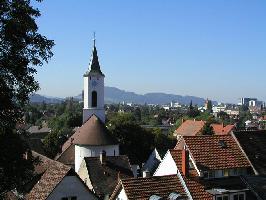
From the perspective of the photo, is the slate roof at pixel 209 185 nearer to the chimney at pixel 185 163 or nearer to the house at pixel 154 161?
the chimney at pixel 185 163

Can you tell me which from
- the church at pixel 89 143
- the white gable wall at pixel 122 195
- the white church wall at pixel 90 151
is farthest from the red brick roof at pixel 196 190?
the white church wall at pixel 90 151

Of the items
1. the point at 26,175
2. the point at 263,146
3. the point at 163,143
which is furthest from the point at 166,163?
the point at 163,143

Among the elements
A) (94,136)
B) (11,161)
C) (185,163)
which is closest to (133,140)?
(94,136)

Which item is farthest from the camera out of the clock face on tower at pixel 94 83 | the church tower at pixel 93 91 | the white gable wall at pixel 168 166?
the clock face on tower at pixel 94 83

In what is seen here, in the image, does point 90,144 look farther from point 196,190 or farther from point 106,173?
point 196,190

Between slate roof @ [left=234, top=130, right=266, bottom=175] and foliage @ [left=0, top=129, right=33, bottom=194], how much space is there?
77.3ft

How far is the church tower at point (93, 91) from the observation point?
68.4 m

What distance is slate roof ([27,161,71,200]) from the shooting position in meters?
33.4

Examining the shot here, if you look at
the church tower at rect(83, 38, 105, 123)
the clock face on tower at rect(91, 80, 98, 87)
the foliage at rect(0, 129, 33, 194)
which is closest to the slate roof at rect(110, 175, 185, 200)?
the foliage at rect(0, 129, 33, 194)

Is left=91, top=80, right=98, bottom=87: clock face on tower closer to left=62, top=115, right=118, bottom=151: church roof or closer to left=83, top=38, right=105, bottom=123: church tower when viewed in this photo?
left=83, top=38, right=105, bottom=123: church tower

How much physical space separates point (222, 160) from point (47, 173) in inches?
524

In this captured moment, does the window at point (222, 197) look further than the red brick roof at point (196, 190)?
Yes

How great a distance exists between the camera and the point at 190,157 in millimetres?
36969

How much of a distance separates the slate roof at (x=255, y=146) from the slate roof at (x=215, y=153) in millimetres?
541
